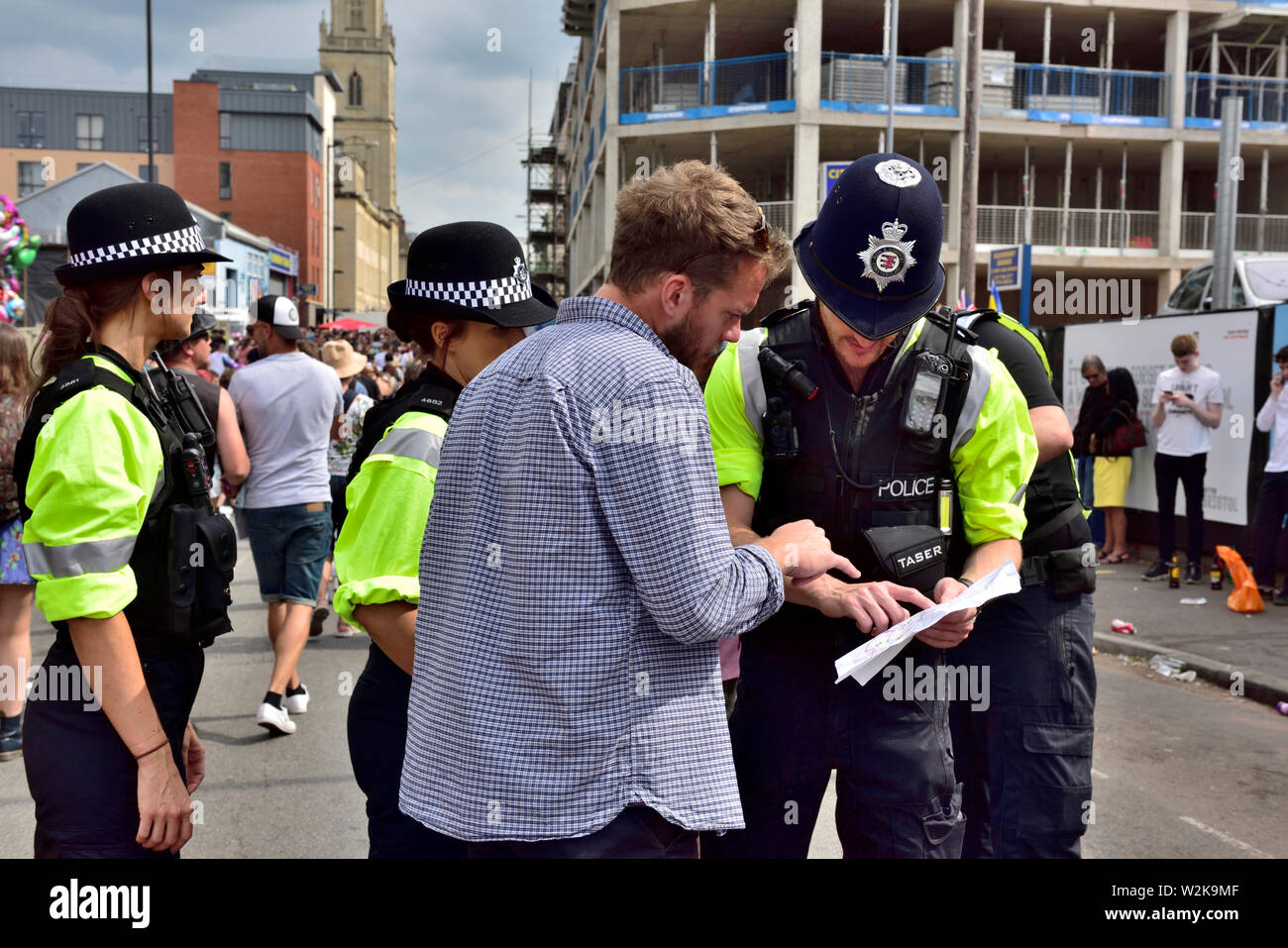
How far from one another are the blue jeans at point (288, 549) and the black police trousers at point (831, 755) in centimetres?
410

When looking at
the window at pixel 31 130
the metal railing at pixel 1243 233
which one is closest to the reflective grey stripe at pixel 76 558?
the metal railing at pixel 1243 233

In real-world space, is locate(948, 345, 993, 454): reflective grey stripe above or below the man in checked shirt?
above

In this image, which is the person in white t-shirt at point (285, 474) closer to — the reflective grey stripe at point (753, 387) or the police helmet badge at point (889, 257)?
the reflective grey stripe at point (753, 387)

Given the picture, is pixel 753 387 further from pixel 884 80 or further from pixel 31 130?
pixel 31 130

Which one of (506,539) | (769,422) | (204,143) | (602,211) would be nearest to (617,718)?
(506,539)

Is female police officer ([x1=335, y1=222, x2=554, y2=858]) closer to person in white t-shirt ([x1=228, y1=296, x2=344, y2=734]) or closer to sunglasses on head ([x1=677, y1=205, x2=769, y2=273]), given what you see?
sunglasses on head ([x1=677, y1=205, x2=769, y2=273])

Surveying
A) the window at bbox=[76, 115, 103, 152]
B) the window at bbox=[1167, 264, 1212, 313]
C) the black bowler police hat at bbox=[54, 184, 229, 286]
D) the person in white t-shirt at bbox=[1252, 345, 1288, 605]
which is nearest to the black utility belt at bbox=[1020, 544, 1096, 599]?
the black bowler police hat at bbox=[54, 184, 229, 286]

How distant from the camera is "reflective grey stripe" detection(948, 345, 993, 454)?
264cm

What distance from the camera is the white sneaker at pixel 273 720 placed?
586cm

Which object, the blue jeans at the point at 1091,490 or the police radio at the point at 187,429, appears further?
the blue jeans at the point at 1091,490

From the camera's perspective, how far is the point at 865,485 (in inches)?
103

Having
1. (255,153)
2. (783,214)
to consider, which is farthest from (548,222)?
(783,214)

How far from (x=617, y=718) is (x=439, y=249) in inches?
52.3

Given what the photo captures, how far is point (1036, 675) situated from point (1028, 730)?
15 centimetres
